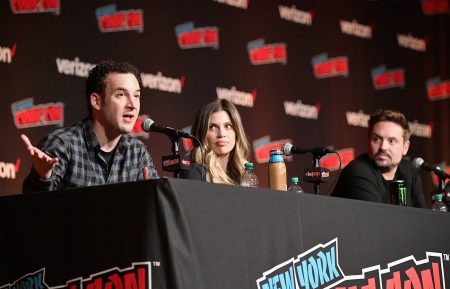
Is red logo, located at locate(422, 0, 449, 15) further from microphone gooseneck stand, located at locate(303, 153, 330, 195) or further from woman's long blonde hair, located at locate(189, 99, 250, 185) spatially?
microphone gooseneck stand, located at locate(303, 153, 330, 195)

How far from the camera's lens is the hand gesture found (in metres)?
2.57

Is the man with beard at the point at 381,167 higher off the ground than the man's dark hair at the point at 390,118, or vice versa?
the man's dark hair at the point at 390,118

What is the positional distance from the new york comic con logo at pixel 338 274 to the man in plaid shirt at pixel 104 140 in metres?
0.85

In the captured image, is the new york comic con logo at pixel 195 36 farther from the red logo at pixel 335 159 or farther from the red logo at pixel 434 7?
the red logo at pixel 434 7

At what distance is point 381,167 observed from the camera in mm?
4289

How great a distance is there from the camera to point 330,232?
263 cm

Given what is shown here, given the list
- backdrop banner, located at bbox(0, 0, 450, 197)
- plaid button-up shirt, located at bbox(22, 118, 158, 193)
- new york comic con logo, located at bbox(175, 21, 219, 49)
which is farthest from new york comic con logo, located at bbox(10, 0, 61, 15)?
plaid button-up shirt, located at bbox(22, 118, 158, 193)

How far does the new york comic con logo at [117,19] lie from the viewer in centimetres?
493

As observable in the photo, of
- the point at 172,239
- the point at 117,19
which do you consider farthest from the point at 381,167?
the point at 172,239

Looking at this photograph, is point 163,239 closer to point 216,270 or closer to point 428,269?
point 216,270

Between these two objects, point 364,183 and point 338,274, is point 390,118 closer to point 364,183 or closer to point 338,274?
point 364,183

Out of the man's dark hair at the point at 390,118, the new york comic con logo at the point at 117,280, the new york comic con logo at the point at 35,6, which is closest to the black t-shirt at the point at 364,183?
the man's dark hair at the point at 390,118

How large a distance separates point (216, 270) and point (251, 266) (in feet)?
0.50

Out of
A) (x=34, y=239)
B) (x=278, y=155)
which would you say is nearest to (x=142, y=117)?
(x=278, y=155)
